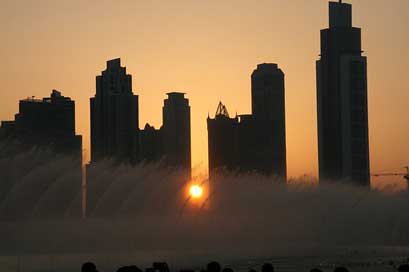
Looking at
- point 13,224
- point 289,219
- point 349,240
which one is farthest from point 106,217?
point 349,240

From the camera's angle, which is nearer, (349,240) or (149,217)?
(149,217)

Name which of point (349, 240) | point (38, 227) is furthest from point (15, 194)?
point (349, 240)

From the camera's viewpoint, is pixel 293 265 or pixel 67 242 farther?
pixel 67 242

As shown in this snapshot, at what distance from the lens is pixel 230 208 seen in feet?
357

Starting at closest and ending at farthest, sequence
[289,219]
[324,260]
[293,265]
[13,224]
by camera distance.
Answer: [293,265] → [324,260] → [13,224] → [289,219]

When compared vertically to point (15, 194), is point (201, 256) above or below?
below

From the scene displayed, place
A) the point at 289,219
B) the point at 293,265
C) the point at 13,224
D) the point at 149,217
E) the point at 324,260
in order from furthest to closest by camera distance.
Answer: the point at 289,219 → the point at 149,217 → the point at 13,224 → the point at 324,260 → the point at 293,265

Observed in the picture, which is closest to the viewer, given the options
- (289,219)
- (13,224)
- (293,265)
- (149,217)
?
(293,265)

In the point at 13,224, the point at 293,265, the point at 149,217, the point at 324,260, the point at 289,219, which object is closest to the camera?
the point at 293,265

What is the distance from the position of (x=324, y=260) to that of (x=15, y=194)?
31380 millimetres

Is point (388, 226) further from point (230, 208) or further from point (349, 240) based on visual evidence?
point (230, 208)

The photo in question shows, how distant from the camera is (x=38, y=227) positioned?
325ft

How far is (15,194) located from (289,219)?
31.1 metres

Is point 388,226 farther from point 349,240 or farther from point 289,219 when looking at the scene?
point 289,219
